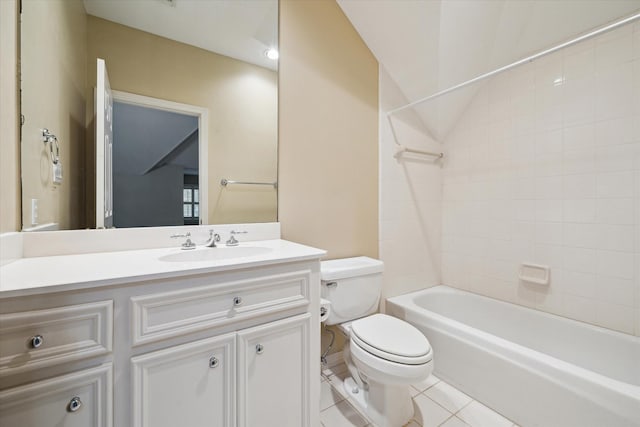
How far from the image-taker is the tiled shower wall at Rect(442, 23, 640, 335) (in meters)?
1.53

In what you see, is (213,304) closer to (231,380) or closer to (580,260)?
(231,380)

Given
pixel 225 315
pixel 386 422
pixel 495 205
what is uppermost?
Result: pixel 495 205

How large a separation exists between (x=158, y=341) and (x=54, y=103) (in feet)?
3.49

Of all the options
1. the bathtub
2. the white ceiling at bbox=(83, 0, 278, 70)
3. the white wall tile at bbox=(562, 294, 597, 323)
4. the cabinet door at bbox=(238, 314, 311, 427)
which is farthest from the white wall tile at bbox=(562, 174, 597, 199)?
the white ceiling at bbox=(83, 0, 278, 70)

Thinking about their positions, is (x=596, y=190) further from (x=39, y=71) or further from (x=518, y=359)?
(x=39, y=71)

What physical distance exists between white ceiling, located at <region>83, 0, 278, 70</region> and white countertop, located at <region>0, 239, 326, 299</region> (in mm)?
1075

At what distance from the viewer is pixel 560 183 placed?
1772mm

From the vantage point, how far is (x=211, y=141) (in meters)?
1.48

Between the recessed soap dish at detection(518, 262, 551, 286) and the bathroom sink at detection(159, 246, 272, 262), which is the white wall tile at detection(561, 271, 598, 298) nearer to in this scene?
the recessed soap dish at detection(518, 262, 551, 286)

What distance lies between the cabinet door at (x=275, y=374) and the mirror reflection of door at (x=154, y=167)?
741 millimetres

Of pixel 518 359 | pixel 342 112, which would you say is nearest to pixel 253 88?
pixel 342 112

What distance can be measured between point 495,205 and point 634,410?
4.45ft

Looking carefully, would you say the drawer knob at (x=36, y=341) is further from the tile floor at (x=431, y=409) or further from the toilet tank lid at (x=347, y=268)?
the tile floor at (x=431, y=409)

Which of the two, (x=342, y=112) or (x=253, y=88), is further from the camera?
(x=342, y=112)
